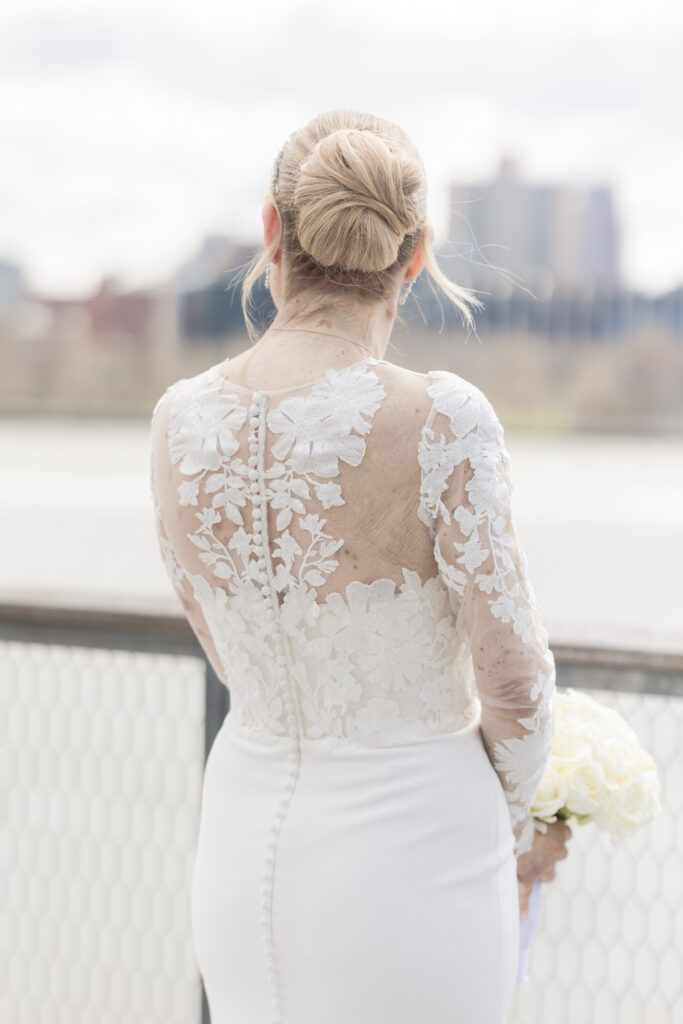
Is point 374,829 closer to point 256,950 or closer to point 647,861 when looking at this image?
point 256,950

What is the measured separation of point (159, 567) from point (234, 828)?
783cm

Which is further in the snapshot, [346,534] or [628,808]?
[628,808]

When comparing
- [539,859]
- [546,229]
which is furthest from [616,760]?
[546,229]

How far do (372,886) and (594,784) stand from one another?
32cm

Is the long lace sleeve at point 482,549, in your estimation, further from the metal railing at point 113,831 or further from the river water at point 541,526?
the metal railing at point 113,831

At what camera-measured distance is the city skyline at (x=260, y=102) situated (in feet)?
109

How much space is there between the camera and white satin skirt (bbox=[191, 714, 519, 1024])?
1.09 meters

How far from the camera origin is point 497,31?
39.6 meters

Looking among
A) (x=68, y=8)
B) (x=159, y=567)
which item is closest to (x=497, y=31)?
(x=68, y=8)

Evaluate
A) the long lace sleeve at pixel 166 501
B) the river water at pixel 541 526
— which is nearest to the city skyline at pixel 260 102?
the river water at pixel 541 526

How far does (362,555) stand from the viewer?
1.03 metres

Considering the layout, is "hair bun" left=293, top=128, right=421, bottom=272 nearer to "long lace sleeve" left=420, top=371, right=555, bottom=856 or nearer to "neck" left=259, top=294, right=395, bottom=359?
"neck" left=259, top=294, right=395, bottom=359

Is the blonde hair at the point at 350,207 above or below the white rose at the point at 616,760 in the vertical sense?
above

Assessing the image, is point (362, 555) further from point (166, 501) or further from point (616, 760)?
point (616, 760)
